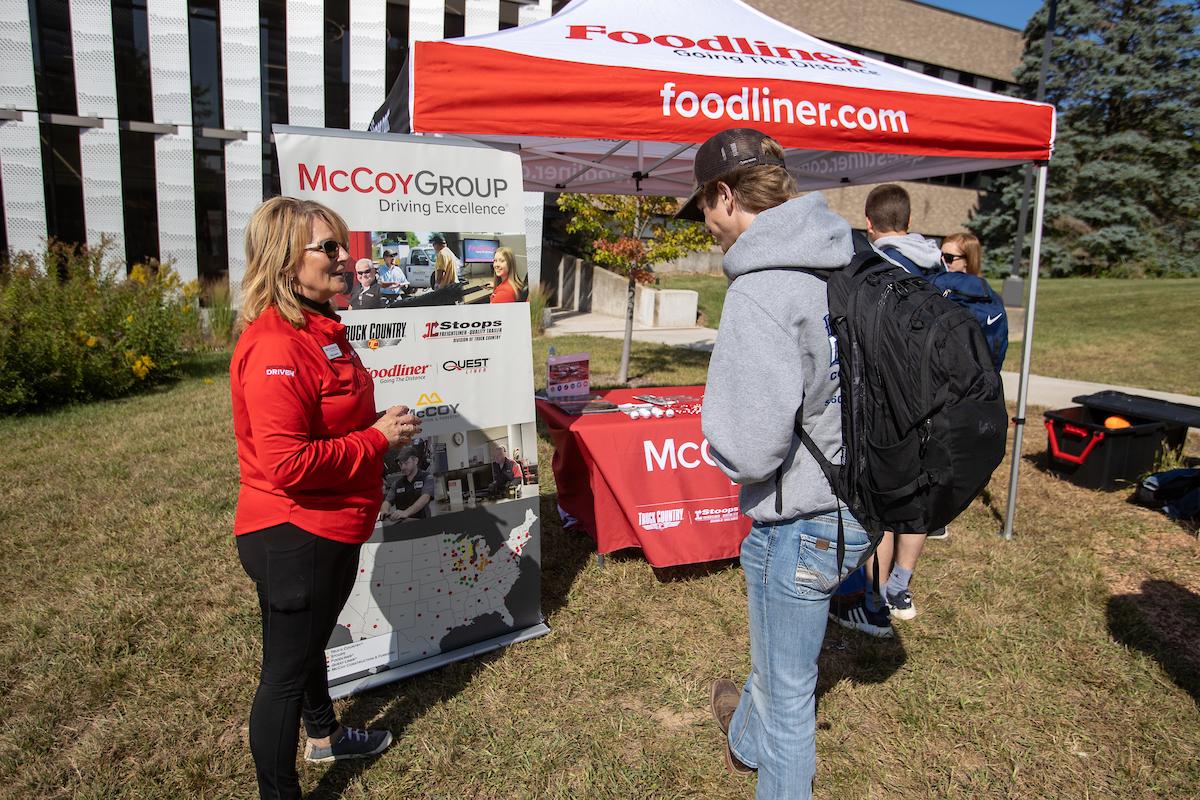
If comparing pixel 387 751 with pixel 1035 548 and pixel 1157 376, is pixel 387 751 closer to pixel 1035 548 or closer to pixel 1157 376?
pixel 1035 548

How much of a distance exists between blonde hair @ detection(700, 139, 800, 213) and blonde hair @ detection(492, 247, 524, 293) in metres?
1.44

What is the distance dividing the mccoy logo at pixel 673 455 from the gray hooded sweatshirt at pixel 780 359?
2.02 m

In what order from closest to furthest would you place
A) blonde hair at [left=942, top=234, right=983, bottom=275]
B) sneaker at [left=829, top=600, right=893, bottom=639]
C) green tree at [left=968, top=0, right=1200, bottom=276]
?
sneaker at [left=829, top=600, right=893, bottom=639] → blonde hair at [left=942, top=234, right=983, bottom=275] → green tree at [left=968, top=0, right=1200, bottom=276]

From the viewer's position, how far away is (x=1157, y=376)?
31.7ft

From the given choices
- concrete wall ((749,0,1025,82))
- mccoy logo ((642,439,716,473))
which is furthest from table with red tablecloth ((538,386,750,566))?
concrete wall ((749,0,1025,82))

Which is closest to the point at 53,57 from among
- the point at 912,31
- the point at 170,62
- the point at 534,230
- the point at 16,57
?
the point at 16,57

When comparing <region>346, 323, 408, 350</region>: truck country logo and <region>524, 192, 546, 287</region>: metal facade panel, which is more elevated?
<region>524, 192, 546, 287</region>: metal facade panel

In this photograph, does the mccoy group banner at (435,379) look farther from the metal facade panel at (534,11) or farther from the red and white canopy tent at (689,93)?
the metal facade panel at (534,11)

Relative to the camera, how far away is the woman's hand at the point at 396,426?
2004mm

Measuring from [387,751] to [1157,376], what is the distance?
1133 cm

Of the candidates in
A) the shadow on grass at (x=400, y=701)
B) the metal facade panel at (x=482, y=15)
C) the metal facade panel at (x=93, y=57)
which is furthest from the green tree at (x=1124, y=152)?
the shadow on grass at (x=400, y=701)

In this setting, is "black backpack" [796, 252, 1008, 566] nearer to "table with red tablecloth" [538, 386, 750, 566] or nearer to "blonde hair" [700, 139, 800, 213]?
"blonde hair" [700, 139, 800, 213]

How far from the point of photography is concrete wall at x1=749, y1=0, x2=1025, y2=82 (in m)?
23.8

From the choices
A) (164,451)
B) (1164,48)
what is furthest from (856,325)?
(1164,48)
